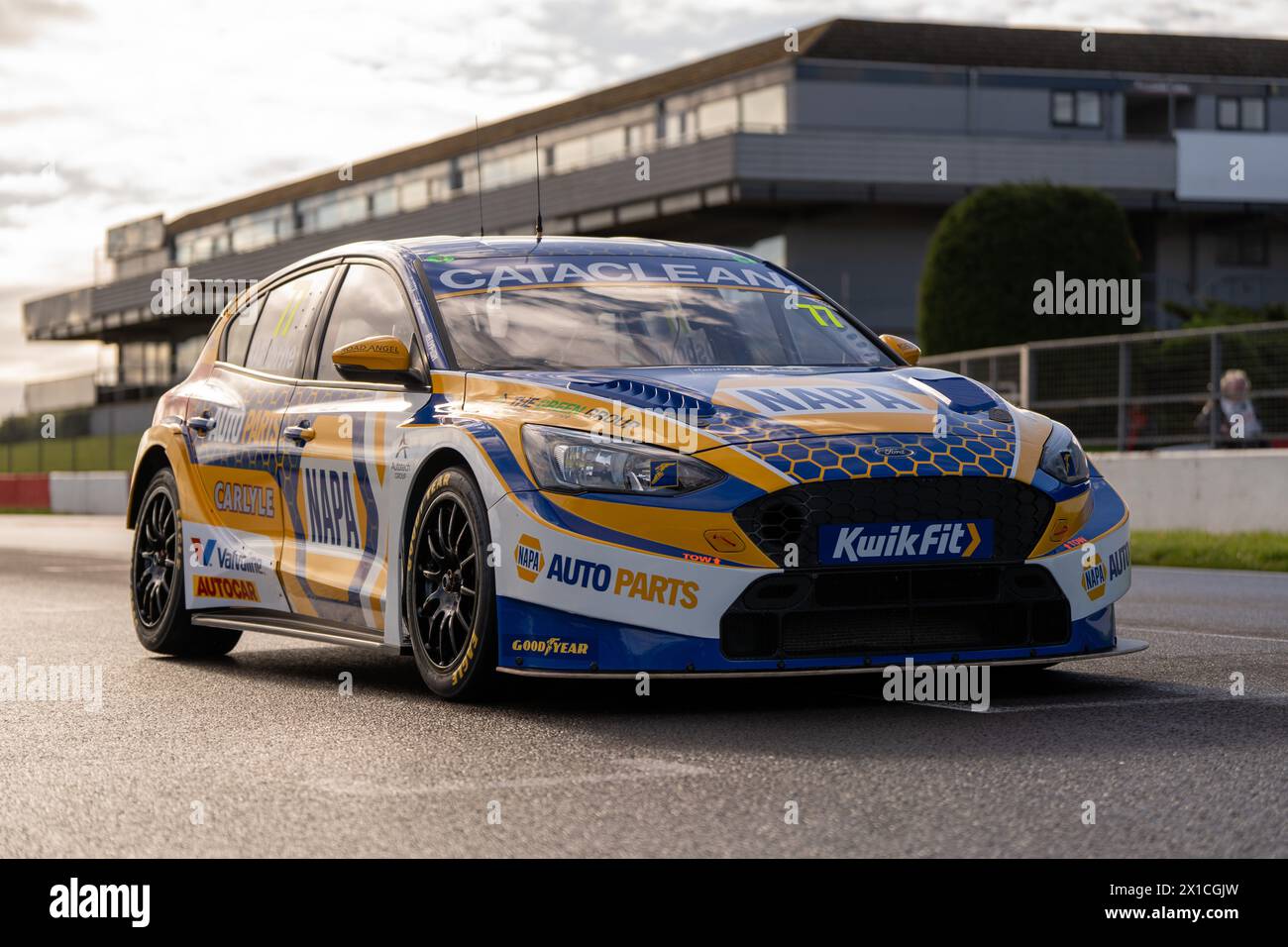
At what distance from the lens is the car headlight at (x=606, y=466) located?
6434mm

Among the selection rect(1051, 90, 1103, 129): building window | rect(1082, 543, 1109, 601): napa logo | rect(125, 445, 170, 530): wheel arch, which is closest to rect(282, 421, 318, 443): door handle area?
rect(125, 445, 170, 530): wheel arch

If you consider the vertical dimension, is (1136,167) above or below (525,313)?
above

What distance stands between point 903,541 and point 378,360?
81.8 inches

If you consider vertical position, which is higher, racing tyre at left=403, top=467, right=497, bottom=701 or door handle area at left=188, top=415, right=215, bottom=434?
door handle area at left=188, top=415, right=215, bottom=434

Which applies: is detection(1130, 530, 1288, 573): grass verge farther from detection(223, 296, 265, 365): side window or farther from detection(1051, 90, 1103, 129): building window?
detection(1051, 90, 1103, 129): building window

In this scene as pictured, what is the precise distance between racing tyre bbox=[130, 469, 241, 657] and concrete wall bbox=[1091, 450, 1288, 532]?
11312mm

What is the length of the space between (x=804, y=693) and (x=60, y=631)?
4.97m

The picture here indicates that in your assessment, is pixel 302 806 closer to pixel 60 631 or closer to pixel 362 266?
pixel 362 266

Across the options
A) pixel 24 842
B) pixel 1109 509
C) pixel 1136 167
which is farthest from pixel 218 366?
pixel 1136 167

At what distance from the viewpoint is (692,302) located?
7.94 meters

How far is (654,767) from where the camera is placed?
18.7 ft

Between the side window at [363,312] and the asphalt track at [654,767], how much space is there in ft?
4.31

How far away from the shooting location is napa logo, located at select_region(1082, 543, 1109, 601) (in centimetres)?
689

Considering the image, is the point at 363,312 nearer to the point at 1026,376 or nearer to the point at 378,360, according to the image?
the point at 378,360
